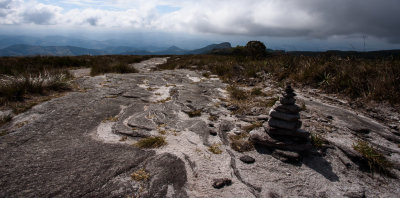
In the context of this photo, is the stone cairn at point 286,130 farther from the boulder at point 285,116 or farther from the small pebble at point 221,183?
the small pebble at point 221,183

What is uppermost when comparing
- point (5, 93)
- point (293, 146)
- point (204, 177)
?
point (5, 93)

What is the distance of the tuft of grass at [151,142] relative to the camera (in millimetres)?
4004

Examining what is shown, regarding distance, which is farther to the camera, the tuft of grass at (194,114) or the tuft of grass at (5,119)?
the tuft of grass at (194,114)

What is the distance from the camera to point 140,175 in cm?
309

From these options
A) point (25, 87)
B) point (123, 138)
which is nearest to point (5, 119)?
point (25, 87)

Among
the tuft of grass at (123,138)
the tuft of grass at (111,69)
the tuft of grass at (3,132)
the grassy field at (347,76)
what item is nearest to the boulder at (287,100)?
the tuft of grass at (123,138)

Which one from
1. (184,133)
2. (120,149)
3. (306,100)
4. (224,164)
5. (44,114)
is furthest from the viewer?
(306,100)

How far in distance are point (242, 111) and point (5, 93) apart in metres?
7.68

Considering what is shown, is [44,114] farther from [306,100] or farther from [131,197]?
[306,100]

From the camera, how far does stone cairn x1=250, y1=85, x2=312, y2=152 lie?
3934 mm

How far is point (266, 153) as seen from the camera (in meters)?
3.96

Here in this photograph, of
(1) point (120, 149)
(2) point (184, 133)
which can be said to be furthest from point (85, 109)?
(2) point (184, 133)

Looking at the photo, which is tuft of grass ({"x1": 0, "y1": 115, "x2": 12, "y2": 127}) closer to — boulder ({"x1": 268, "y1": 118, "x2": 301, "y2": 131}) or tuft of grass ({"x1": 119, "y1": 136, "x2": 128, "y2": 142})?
tuft of grass ({"x1": 119, "y1": 136, "x2": 128, "y2": 142})

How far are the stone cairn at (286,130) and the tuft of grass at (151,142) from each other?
2.05 meters
